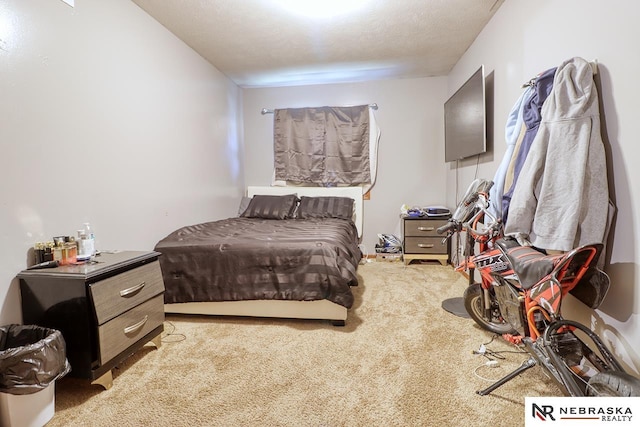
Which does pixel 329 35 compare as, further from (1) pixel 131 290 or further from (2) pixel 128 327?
(2) pixel 128 327

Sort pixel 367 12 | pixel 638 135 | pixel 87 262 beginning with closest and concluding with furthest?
pixel 638 135 < pixel 87 262 < pixel 367 12

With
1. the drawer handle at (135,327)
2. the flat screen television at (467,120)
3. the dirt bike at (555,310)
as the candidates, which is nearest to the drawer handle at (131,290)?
the drawer handle at (135,327)

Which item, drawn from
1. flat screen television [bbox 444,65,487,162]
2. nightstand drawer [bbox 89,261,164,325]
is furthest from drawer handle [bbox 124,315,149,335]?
flat screen television [bbox 444,65,487,162]

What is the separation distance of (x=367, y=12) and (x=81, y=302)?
271 cm

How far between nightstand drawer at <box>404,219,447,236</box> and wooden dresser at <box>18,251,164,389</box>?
118 inches

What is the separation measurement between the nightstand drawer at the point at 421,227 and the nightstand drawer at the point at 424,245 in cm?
6

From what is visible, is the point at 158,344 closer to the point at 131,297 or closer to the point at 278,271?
the point at 131,297

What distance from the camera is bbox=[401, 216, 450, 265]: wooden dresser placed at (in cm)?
392

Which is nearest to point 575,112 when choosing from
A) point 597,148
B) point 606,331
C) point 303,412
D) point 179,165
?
point 597,148

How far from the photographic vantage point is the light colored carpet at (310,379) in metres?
1.40

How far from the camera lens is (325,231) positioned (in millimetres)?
2873

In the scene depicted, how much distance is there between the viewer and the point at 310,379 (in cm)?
166

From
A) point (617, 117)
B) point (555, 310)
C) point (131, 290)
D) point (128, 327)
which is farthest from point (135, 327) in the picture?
point (617, 117)

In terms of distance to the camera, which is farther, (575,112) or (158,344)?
(158,344)
